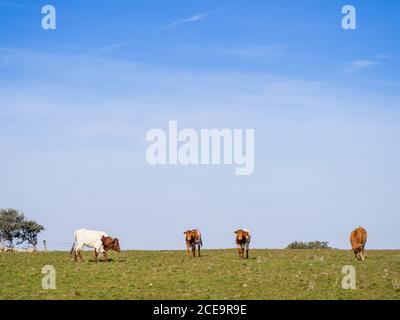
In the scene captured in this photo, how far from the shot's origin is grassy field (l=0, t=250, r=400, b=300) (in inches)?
1002

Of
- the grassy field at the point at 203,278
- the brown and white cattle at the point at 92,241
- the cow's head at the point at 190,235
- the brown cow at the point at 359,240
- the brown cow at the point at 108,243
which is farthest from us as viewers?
the cow's head at the point at 190,235

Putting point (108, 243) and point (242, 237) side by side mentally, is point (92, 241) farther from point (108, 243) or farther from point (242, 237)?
point (242, 237)

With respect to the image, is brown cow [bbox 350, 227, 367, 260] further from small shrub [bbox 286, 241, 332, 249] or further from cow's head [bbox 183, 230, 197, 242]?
small shrub [bbox 286, 241, 332, 249]

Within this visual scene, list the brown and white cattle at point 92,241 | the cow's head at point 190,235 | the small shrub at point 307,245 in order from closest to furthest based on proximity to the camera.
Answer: the brown and white cattle at point 92,241, the cow's head at point 190,235, the small shrub at point 307,245

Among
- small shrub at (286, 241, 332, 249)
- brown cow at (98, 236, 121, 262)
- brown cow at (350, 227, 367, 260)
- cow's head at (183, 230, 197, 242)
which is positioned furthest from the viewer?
small shrub at (286, 241, 332, 249)

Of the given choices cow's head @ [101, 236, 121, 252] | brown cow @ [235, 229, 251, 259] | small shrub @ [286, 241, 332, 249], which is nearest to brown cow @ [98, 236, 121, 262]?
cow's head @ [101, 236, 121, 252]

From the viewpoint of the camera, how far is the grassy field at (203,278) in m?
25.5

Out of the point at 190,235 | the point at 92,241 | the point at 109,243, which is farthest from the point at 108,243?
the point at 190,235

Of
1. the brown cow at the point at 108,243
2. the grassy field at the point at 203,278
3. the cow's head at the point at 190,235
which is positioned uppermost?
the cow's head at the point at 190,235

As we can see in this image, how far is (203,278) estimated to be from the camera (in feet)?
96.4

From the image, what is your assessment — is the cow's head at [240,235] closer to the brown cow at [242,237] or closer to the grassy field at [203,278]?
the brown cow at [242,237]

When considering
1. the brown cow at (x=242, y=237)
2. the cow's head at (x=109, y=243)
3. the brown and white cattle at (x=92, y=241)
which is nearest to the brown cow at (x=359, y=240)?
the brown cow at (x=242, y=237)
